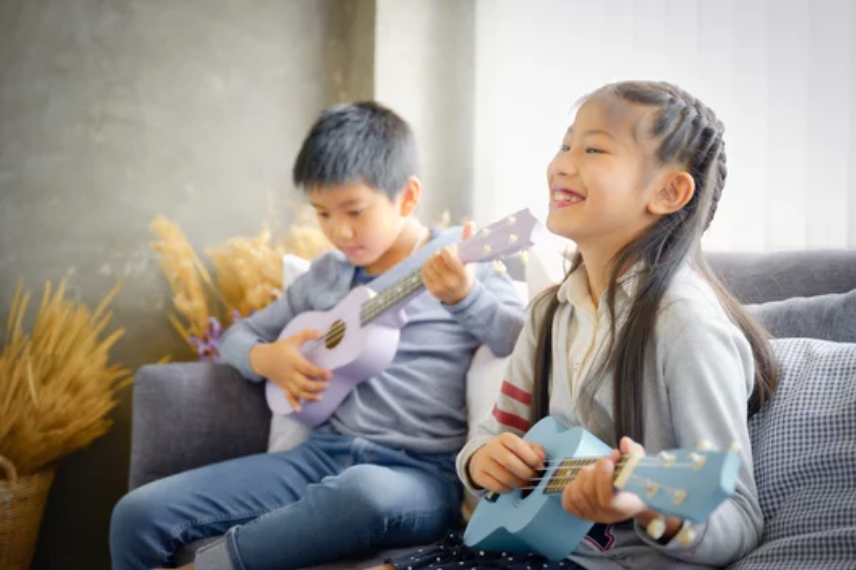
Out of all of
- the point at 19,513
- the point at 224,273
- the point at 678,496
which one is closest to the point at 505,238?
the point at 678,496

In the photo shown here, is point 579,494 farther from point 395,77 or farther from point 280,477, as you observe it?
point 395,77

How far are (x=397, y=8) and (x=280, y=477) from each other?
164 cm

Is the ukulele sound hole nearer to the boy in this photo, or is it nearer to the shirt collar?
the boy

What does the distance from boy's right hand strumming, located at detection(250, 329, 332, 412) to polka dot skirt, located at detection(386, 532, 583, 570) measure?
595 millimetres

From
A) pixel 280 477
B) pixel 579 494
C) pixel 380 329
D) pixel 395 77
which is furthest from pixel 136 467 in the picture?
pixel 395 77

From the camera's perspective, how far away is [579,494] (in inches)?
38.8

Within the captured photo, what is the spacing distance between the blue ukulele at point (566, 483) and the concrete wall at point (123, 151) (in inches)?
70.4

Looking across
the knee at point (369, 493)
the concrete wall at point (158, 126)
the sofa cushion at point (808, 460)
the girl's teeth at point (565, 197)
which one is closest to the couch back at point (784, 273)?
the sofa cushion at point (808, 460)

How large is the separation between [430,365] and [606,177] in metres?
0.72

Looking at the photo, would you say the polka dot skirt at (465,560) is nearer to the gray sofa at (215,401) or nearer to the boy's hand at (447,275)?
the gray sofa at (215,401)

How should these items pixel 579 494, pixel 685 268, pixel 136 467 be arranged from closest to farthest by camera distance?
pixel 579 494 → pixel 685 268 → pixel 136 467

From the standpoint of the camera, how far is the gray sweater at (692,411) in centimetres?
111

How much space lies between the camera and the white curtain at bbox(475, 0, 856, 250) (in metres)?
1.82

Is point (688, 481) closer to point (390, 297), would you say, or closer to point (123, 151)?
point (390, 297)
